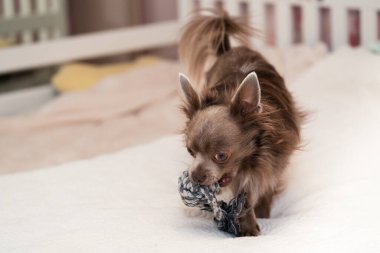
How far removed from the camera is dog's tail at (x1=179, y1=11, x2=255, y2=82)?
1835 mm

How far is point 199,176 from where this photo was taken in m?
1.30

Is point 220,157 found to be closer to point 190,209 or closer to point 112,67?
point 190,209

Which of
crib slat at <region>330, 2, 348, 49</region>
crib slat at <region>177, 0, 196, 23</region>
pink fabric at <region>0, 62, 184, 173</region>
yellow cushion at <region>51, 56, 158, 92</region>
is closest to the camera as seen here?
pink fabric at <region>0, 62, 184, 173</region>

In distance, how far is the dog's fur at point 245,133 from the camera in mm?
1312

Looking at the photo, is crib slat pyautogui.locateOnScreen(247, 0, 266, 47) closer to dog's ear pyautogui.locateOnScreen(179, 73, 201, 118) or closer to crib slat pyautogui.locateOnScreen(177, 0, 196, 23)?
crib slat pyautogui.locateOnScreen(177, 0, 196, 23)

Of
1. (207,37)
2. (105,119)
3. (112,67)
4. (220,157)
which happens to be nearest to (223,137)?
(220,157)

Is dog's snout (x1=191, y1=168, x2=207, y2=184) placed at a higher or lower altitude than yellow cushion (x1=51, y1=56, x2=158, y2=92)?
higher

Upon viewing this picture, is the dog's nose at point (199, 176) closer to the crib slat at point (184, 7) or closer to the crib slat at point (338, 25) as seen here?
the crib slat at point (338, 25)

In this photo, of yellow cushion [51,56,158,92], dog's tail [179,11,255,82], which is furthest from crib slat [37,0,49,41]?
dog's tail [179,11,255,82]

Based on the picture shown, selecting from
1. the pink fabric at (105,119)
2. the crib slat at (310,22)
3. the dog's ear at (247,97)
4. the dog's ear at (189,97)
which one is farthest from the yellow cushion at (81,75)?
the dog's ear at (247,97)

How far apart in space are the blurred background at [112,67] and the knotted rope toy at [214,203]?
2.29 feet

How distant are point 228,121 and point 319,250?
30 centimetres

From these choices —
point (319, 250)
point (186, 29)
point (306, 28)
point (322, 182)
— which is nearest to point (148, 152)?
point (186, 29)

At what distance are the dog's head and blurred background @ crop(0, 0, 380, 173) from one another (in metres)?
0.64
